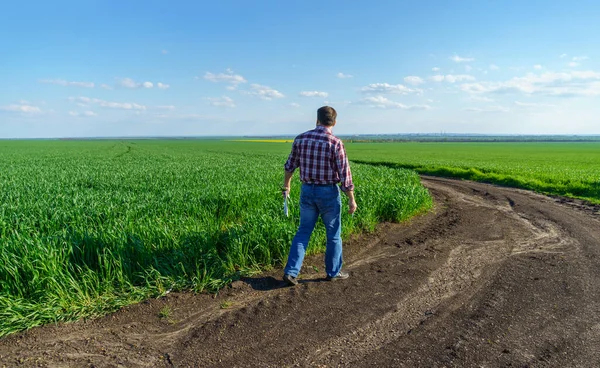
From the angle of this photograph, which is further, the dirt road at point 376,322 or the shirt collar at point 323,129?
the shirt collar at point 323,129

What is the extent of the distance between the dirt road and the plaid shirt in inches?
66.4

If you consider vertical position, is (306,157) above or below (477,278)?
above

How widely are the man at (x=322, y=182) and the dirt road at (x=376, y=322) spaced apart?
1.61 ft

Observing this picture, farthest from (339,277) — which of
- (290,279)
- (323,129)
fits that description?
(323,129)

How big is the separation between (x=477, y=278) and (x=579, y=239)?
4.09 metres

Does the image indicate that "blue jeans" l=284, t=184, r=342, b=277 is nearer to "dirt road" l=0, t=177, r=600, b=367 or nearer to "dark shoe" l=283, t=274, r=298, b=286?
"dark shoe" l=283, t=274, r=298, b=286

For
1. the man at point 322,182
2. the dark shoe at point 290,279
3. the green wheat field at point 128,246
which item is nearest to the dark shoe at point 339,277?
the man at point 322,182

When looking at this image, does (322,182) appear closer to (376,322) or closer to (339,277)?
(339,277)

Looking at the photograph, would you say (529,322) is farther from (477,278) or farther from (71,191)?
(71,191)

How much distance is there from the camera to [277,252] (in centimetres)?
687

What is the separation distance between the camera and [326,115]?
539 centimetres

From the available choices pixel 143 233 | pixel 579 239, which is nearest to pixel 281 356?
pixel 143 233

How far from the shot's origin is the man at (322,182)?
17.7 feet

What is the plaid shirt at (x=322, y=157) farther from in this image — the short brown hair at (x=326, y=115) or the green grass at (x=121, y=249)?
the green grass at (x=121, y=249)
